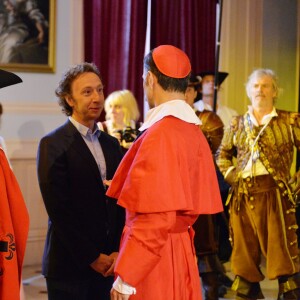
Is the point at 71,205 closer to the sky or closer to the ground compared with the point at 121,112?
closer to the ground

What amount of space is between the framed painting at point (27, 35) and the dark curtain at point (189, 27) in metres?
1.05

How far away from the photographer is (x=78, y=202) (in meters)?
2.90

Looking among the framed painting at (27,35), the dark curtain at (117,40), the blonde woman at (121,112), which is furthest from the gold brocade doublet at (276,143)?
the framed painting at (27,35)

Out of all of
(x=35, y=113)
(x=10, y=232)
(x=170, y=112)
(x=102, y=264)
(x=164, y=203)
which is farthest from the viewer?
(x=35, y=113)

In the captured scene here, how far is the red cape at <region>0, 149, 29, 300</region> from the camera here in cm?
250

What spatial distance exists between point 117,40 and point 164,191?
3.98 m

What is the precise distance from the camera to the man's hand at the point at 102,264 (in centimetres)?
285


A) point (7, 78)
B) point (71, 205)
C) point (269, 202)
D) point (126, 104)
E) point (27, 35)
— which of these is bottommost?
point (269, 202)

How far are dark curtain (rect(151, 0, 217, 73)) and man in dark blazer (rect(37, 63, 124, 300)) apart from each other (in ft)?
11.2

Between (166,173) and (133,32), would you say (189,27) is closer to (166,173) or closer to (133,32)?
(133,32)

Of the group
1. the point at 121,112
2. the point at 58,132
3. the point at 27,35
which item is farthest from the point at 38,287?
the point at 58,132

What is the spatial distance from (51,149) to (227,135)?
211 centimetres

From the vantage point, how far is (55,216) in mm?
2859

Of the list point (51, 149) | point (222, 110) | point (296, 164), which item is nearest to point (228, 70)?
point (222, 110)
